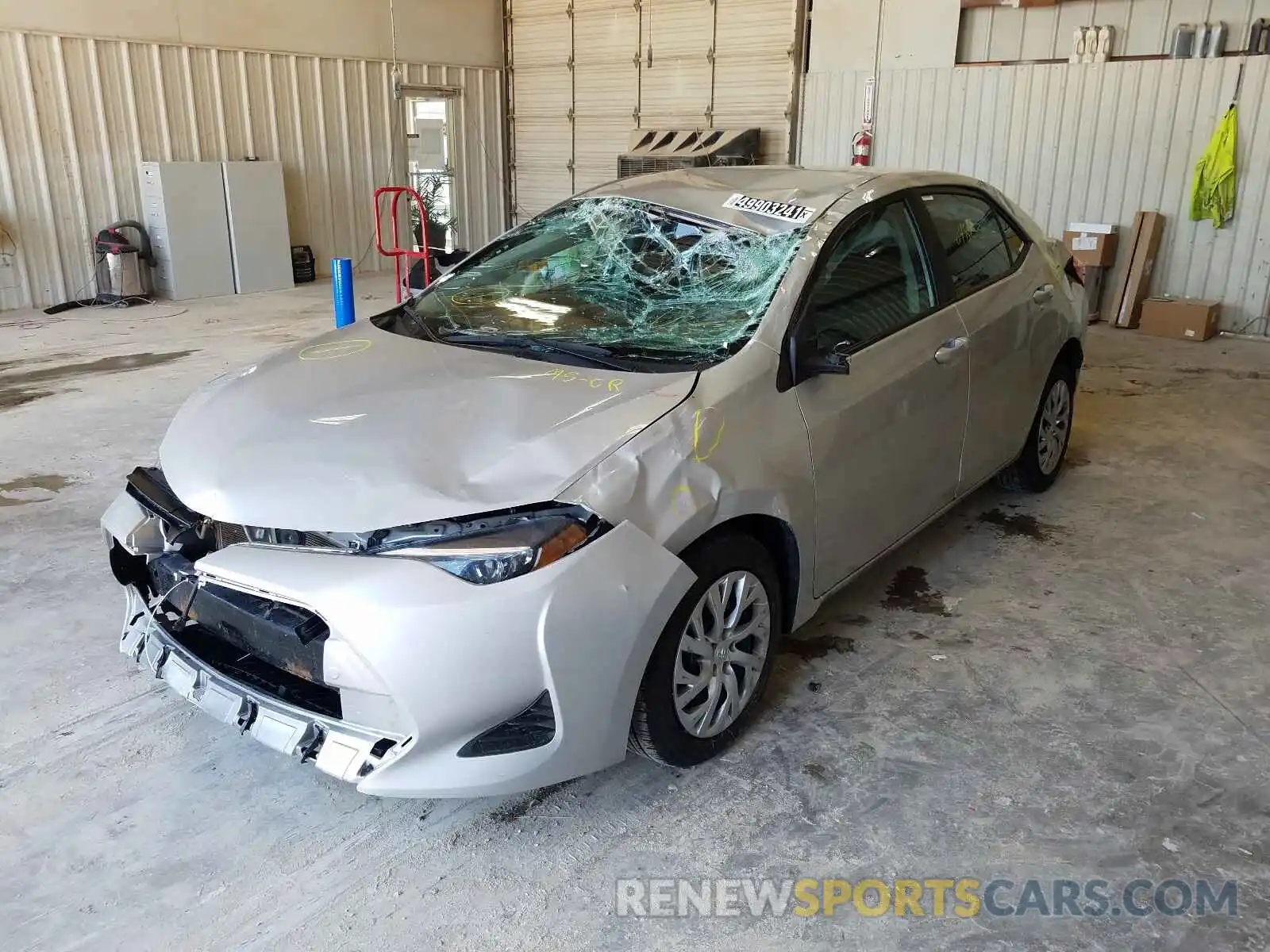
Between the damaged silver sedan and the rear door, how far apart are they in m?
0.03

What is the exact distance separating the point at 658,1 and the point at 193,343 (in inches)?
281

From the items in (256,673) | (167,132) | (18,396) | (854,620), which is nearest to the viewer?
(256,673)

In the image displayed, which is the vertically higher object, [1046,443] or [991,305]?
[991,305]

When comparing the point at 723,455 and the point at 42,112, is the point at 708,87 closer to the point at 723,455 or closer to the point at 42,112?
the point at 42,112

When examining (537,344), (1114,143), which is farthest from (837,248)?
(1114,143)

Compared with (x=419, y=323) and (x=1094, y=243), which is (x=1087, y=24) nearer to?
(x=1094, y=243)

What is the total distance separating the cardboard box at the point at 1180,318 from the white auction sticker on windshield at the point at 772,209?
6.57 meters

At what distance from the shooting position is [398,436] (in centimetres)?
213

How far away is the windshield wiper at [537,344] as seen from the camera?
246 cm

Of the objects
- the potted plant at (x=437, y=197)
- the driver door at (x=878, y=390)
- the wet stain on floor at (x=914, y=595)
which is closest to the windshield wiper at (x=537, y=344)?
the driver door at (x=878, y=390)

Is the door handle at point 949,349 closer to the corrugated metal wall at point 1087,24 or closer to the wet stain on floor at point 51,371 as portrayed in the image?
the wet stain on floor at point 51,371

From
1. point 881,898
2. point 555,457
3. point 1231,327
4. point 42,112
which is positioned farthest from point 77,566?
point 1231,327

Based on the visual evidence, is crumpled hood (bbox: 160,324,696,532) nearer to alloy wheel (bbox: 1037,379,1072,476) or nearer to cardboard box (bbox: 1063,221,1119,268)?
alloy wheel (bbox: 1037,379,1072,476)

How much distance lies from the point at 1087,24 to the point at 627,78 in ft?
18.3
